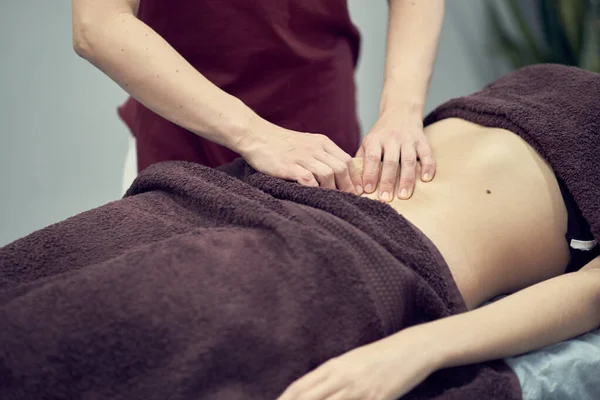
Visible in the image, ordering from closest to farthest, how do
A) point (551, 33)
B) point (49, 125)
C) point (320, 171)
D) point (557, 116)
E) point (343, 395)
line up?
point (343, 395) → point (320, 171) → point (557, 116) → point (49, 125) → point (551, 33)

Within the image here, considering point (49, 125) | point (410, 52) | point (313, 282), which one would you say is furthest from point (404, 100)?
point (49, 125)

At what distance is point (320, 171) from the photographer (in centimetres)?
88

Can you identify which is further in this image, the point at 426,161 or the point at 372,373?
the point at 426,161

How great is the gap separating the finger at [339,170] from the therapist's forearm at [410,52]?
22 centimetres

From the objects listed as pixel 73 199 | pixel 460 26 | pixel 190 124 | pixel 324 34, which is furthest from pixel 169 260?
pixel 460 26

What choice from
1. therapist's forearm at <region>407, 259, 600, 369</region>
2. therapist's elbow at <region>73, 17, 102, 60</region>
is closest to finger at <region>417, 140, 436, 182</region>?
therapist's forearm at <region>407, 259, 600, 369</region>

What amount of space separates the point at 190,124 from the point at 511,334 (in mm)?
552

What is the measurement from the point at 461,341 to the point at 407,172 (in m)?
0.30

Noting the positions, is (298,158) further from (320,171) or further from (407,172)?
(407,172)

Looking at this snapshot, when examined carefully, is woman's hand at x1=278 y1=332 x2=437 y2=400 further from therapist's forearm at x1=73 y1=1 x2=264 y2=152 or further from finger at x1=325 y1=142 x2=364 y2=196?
therapist's forearm at x1=73 y1=1 x2=264 y2=152

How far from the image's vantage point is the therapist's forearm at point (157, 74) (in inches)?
36.4

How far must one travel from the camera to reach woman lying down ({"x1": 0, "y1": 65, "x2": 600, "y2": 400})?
63 cm

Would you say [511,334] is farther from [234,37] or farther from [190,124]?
[234,37]

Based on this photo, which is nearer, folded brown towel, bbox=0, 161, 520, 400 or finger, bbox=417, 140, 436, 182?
folded brown towel, bbox=0, 161, 520, 400
